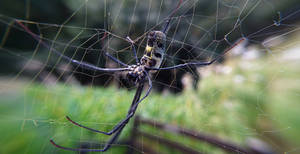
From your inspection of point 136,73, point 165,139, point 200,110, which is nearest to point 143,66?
point 136,73

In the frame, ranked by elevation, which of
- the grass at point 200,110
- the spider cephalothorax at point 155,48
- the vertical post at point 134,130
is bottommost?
the vertical post at point 134,130

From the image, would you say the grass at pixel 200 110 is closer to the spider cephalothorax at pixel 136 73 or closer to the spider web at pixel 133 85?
the spider web at pixel 133 85

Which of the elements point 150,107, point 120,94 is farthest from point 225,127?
point 120,94

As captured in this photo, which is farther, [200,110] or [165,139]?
[200,110]

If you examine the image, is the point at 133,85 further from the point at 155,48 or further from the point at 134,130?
the point at 134,130

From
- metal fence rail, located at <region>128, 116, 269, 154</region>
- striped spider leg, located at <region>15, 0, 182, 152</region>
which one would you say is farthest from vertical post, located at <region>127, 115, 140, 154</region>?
striped spider leg, located at <region>15, 0, 182, 152</region>

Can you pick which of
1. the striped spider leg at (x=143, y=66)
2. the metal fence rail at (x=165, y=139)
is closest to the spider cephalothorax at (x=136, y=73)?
the striped spider leg at (x=143, y=66)

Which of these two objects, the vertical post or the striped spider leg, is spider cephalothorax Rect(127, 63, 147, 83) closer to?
the striped spider leg

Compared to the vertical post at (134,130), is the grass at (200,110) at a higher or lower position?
higher
